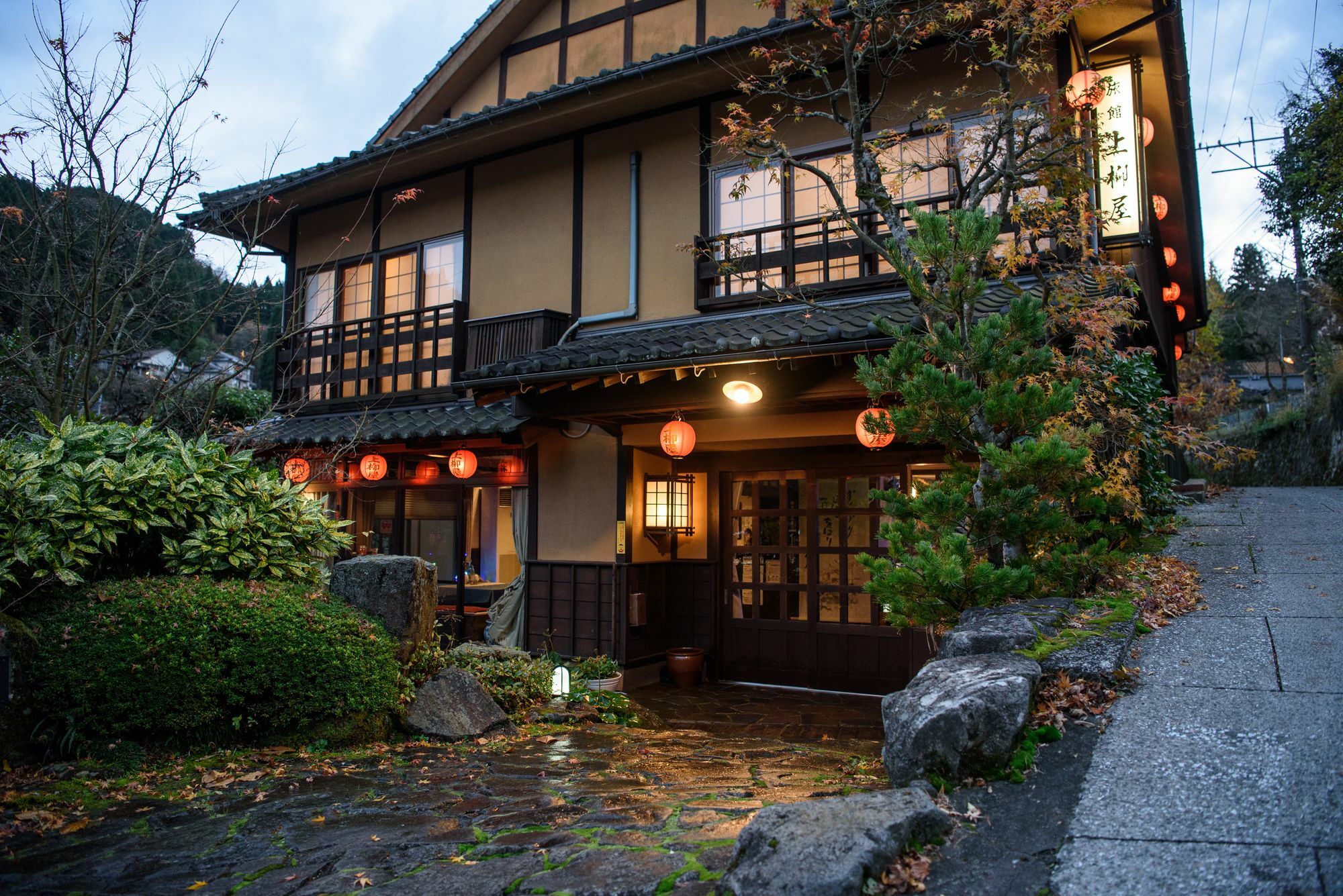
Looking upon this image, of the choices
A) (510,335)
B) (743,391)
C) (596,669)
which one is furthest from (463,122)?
(596,669)

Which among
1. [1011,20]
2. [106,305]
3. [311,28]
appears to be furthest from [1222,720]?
[311,28]

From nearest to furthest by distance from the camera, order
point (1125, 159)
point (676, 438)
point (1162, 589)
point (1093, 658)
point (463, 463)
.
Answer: point (1093, 658) → point (1162, 589) → point (676, 438) → point (1125, 159) → point (463, 463)

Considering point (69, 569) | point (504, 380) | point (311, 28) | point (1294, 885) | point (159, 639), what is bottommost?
point (1294, 885)

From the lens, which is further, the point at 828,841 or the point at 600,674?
the point at 600,674

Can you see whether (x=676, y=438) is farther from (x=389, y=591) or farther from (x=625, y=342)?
(x=389, y=591)

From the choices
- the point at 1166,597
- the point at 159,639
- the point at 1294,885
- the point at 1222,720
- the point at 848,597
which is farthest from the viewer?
the point at 848,597

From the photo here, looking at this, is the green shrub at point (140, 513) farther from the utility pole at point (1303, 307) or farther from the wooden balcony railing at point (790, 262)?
the utility pole at point (1303, 307)

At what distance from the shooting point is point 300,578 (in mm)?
7672

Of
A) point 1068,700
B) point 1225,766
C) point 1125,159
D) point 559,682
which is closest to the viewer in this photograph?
→ point 1225,766

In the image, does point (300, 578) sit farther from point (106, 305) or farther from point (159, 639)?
point (106, 305)

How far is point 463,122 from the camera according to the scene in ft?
40.0

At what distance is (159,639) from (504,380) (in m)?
4.87

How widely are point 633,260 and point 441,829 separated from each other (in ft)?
27.9

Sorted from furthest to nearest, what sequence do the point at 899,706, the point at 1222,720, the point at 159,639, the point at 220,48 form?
the point at 220,48 → the point at 159,639 → the point at 899,706 → the point at 1222,720
